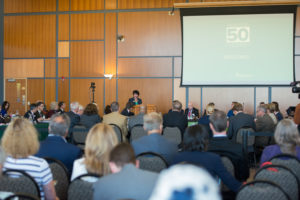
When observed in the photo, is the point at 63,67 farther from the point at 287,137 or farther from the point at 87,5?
the point at 287,137

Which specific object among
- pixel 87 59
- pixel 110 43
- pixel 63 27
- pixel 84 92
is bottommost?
pixel 84 92

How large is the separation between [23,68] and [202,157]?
1110 centimetres

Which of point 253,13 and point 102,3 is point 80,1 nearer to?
point 102,3

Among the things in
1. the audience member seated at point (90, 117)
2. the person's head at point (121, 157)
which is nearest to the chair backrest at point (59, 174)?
the person's head at point (121, 157)

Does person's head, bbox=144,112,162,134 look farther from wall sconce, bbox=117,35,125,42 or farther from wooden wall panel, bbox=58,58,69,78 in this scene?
wooden wall panel, bbox=58,58,69,78

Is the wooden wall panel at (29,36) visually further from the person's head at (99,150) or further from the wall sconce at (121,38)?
the person's head at (99,150)

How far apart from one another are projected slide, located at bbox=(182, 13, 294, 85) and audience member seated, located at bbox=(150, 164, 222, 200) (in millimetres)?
10163

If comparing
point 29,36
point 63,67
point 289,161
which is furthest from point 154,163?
point 29,36

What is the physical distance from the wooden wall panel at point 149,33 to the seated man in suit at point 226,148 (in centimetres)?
823

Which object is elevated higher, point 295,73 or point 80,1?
point 80,1

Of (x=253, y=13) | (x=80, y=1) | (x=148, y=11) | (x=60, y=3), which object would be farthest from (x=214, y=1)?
(x=60, y=3)

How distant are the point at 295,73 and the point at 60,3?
8.67 meters

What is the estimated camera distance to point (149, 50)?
11555 millimetres

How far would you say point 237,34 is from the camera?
10.8m
